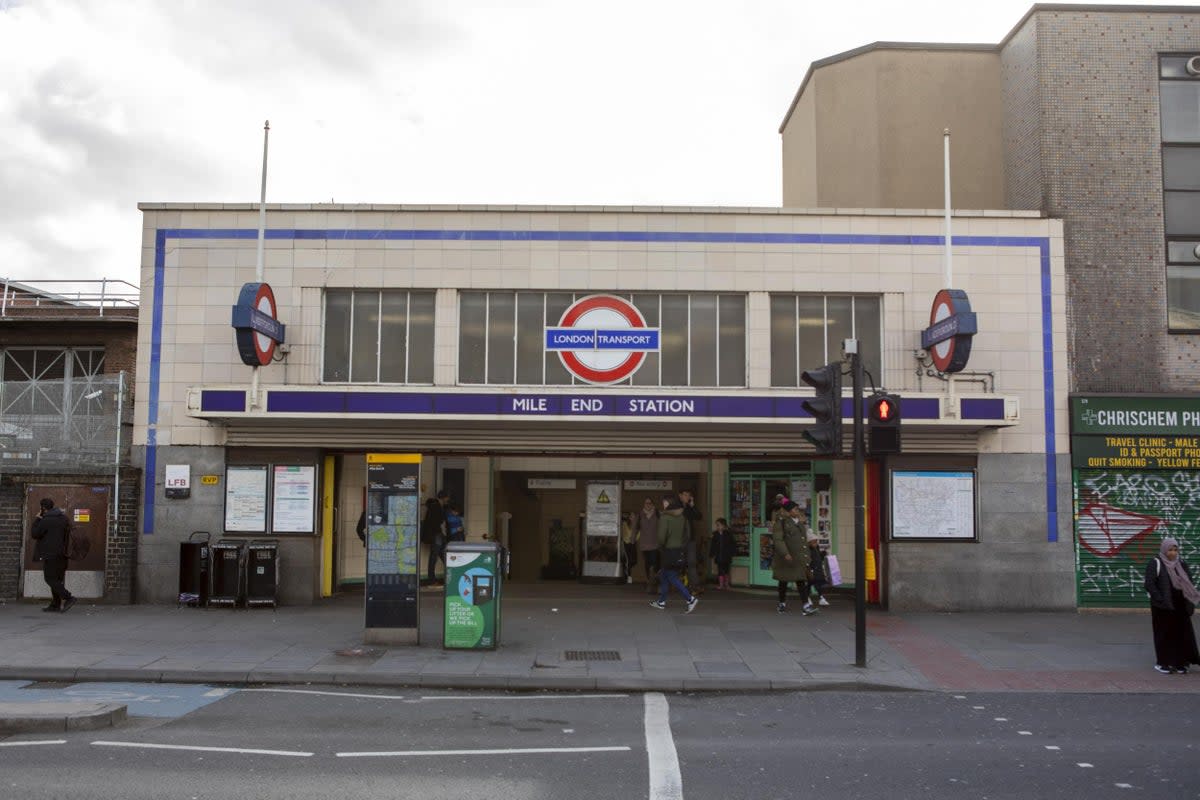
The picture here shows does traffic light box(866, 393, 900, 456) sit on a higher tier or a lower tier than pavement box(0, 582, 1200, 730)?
higher

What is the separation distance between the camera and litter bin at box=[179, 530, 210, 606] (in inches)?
646

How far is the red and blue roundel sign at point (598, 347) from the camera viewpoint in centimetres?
1731

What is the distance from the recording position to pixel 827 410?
12125 millimetres

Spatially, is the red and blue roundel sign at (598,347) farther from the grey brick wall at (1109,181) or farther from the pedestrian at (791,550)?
the grey brick wall at (1109,181)

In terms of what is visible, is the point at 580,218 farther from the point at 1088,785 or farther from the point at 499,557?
the point at 1088,785

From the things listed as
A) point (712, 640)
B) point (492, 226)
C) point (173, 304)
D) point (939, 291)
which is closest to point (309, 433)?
point (173, 304)

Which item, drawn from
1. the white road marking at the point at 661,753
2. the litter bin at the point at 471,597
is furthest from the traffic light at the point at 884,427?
the litter bin at the point at 471,597

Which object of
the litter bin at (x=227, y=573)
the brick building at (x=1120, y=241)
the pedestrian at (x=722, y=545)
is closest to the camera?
the litter bin at (x=227, y=573)

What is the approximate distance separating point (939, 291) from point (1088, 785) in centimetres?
1075

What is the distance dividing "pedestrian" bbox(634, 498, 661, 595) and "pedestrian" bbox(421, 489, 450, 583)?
3.64 meters

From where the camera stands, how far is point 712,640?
13.7m

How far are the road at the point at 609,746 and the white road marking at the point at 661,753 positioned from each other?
2cm

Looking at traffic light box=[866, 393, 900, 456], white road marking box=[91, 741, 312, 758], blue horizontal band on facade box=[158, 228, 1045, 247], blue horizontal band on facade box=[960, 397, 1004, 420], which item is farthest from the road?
blue horizontal band on facade box=[158, 228, 1045, 247]

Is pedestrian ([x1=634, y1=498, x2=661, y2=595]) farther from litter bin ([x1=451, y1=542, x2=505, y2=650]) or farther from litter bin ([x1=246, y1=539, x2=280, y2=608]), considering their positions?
litter bin ([x1=246, y1=539, x2=280, y2=608])
